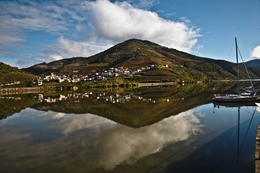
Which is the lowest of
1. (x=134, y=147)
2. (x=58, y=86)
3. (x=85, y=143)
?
(x=85, y=143)

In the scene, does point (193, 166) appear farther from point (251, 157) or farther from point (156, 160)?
point (251, 157)

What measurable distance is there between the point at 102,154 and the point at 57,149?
332 cm

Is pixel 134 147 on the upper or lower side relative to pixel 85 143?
upper

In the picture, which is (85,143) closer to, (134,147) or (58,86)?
(134,147)

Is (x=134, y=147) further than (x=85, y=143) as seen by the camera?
No

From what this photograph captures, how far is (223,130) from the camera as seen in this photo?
17.2 m

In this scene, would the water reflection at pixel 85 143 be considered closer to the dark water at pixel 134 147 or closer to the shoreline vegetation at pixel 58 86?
the dark water at pixel 134 147

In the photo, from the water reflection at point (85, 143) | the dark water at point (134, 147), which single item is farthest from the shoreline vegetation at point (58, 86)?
the dark water at point (134, 147)

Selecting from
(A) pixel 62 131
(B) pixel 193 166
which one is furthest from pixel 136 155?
(A) pixel 62 131

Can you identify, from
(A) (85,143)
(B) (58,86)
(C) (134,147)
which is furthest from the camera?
(B) (58,86)

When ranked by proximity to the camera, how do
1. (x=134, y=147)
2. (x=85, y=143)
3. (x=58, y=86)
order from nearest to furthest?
1. (x=134, y=147)
2. (x=85, y=143)
3. (x=58, y=86)

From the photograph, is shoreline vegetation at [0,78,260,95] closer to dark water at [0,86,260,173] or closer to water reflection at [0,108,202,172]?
water reflection at [0,108,202,172]

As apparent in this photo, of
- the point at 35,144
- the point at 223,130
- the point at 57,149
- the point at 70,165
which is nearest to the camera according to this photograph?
the point at 70,165

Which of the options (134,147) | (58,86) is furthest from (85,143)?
(58,86)
